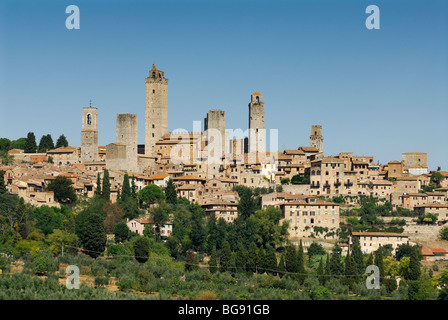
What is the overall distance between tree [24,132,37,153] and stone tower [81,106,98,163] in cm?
610

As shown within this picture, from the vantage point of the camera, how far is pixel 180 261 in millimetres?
46094

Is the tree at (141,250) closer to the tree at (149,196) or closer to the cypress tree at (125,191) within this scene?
the cypress tree at (125,191)

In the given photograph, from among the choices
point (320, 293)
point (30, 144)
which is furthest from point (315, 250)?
point (30, 144)

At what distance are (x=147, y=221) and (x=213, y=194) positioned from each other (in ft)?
27.7

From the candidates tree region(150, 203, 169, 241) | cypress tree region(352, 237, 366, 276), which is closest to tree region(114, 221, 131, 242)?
tree region(150, 203, 169, 241)

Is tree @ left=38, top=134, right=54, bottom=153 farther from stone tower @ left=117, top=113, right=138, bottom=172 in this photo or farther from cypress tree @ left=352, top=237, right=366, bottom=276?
cypress tree @ left=352, top=237, right=366, bottom=276

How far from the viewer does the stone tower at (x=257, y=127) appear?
227ft

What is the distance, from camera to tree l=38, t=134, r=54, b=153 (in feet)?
238

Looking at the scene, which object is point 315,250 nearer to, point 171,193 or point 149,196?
point 171,193

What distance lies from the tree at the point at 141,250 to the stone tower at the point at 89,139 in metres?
23.6

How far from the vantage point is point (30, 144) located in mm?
70688

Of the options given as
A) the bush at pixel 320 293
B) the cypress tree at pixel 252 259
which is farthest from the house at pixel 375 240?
the bush at pixel 320 293
